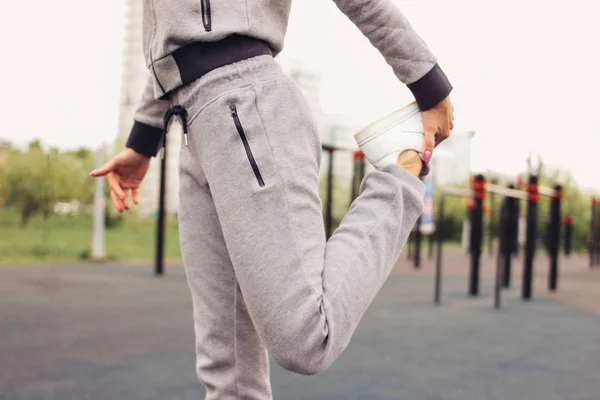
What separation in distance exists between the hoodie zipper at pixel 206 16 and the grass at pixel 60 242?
21.5 ft

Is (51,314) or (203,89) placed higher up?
(203,89)

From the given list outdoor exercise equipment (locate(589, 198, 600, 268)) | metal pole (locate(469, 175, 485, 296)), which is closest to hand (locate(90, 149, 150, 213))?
metal pole (locate(469, 175, 485, 296))

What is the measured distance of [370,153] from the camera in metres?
1.02

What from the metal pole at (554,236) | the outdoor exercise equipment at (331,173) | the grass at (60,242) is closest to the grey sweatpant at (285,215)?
the outdoor exercise equipment at (331,173)

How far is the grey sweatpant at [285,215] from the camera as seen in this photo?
0.90 m

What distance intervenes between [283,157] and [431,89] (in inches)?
9.1

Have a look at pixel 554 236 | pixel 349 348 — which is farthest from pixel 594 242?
pixel 349 348

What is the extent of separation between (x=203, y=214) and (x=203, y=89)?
227 millimetres

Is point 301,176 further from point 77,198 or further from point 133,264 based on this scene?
point 77,198

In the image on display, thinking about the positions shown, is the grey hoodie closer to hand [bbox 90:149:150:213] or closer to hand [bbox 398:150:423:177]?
hand [bbox 398:150:423:177]

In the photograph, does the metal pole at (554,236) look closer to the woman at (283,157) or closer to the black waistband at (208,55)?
the woman at (283,157)

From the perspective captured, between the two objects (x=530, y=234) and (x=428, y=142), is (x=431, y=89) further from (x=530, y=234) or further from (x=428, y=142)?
(x=530, y=234)

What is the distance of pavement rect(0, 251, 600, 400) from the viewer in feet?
6.92

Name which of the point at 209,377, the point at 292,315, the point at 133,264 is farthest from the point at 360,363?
the point at 133,264
